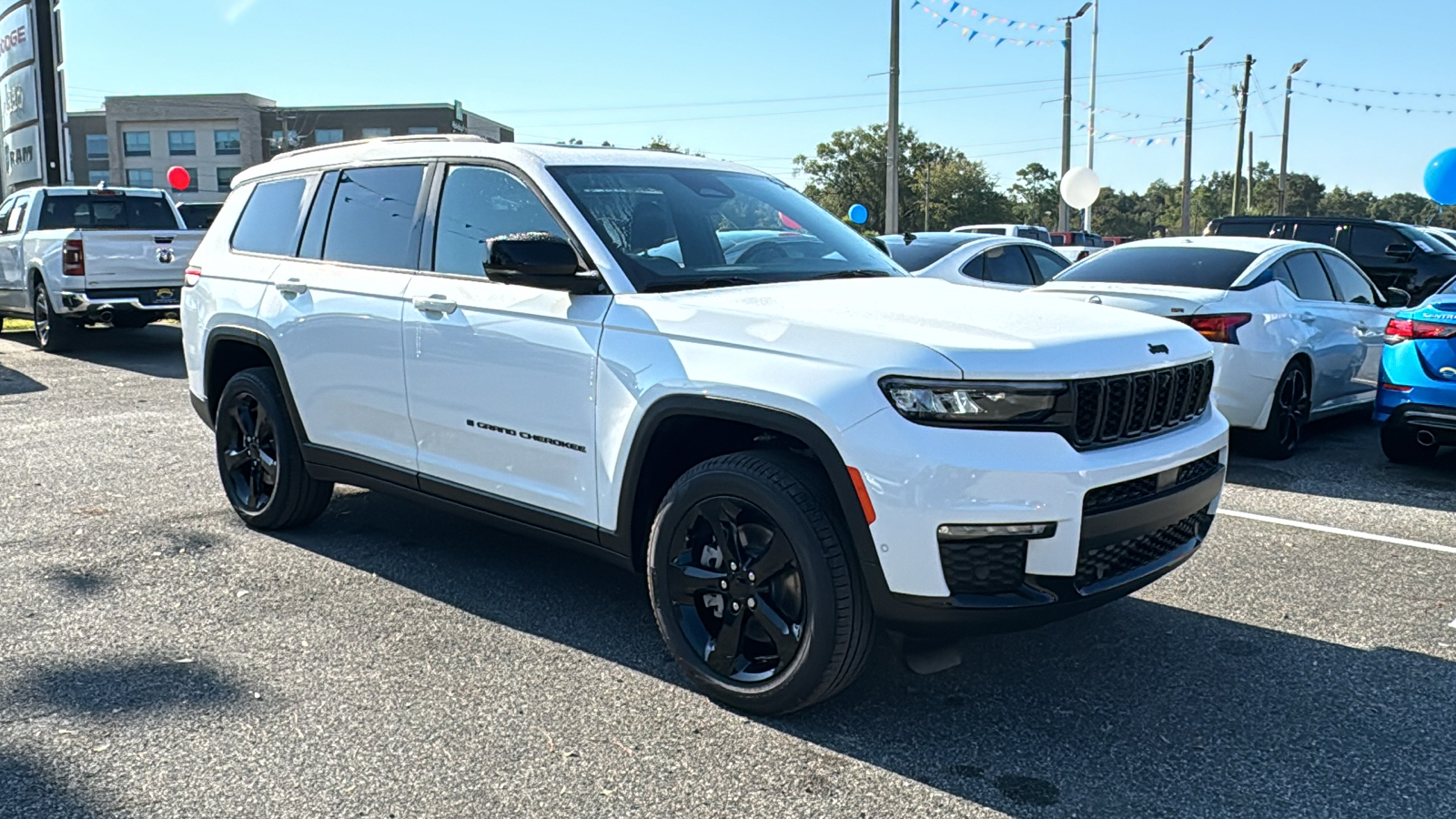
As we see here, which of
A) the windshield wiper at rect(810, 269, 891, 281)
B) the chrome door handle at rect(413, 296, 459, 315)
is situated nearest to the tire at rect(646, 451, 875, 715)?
the windshield wiper at rect(810, 269, 891, 281)

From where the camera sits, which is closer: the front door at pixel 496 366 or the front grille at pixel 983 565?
the front grille at pixel 983 565

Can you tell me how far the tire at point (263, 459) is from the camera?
5496 mm

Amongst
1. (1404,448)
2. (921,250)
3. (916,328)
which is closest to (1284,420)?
(1404,448)

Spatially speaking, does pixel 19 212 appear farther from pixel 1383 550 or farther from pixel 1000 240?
pixel 1383 550

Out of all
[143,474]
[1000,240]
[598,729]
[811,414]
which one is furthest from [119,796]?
[1000,240]

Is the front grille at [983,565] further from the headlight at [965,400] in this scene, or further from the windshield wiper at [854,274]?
the windshield wiper at [854,274]

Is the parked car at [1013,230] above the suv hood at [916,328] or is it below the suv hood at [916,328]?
above

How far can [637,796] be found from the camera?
319 centimetres

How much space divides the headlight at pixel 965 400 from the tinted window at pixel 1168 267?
5004mm

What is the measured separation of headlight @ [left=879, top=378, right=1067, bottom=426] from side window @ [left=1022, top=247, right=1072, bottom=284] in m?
8.24

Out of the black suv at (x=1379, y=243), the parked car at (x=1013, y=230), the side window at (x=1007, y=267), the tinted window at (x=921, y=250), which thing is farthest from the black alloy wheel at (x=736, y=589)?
the parked car at (x=1013, y=230)

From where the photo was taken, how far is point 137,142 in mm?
90438

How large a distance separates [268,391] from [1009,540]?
12.0ft

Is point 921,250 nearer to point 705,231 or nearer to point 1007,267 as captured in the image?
point 1007,267
